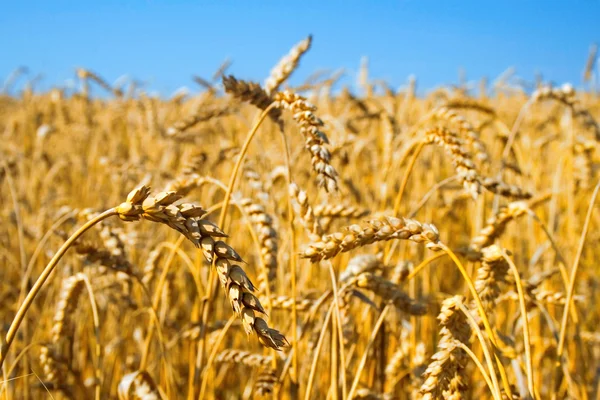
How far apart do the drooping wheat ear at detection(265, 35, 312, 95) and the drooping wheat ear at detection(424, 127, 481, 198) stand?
40 centimetres

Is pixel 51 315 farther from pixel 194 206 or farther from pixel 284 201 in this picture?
pixel 194 206

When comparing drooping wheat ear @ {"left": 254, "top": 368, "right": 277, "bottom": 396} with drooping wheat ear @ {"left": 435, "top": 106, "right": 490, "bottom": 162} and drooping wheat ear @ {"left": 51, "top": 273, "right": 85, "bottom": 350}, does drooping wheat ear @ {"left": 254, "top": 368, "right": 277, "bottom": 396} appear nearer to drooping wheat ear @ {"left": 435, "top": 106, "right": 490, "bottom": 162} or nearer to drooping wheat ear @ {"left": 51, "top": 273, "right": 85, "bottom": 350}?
drooping wheat ear @ {"left": 51, "top": 273, "right": 85, "bottom": 350}


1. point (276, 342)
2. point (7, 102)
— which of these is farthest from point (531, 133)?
point (7, 102)

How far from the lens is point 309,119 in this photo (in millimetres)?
987

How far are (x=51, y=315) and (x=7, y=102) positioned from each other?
10.1 metres

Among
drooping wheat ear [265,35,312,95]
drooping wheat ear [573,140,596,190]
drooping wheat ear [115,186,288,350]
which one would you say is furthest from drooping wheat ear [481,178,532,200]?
drooping wheat ear [573,140,596,190]

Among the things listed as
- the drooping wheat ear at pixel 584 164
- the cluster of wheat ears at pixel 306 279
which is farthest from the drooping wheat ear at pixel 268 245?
the drooping wheat ear at pixel 584 164

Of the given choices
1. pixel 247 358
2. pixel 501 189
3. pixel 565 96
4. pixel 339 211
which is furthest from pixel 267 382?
pixel 565 96

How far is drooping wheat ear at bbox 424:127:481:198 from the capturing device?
1089 millimetres

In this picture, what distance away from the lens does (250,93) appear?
1.19 meters

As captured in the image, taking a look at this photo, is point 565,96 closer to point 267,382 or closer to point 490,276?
point 490,276

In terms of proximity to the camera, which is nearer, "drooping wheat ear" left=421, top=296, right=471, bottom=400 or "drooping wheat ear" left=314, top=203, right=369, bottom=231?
"drooping wheat ear" left=421, top=296, right=471, bottom=400

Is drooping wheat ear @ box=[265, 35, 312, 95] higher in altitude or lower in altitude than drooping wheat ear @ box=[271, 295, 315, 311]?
higher

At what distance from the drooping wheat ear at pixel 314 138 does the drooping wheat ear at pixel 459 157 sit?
31cm
